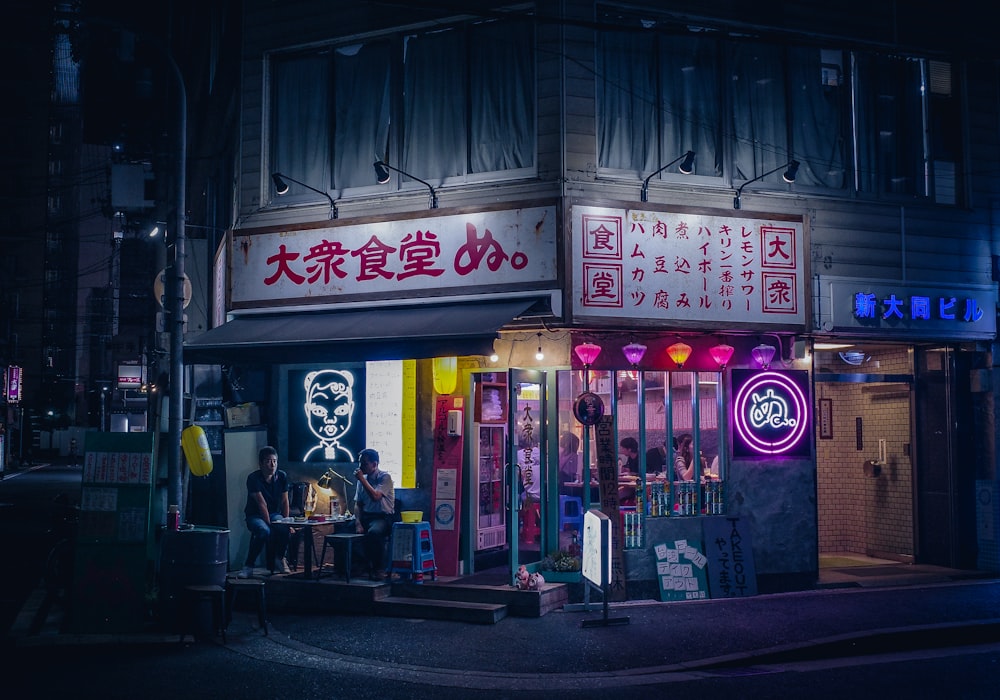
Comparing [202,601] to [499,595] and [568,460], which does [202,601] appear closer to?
[499,595]

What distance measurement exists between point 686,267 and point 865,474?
640cm

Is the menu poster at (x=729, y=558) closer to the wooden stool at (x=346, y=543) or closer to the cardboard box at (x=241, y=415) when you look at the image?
the wooden stool at (x=346, y=543)

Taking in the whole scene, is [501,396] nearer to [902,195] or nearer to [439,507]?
[439,507]

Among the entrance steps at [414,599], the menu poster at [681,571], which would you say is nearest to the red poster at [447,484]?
the entrance steps at [414,599]

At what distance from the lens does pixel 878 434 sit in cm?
1588

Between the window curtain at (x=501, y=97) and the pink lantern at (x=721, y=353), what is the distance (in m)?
3.74

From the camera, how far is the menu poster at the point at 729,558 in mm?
12547

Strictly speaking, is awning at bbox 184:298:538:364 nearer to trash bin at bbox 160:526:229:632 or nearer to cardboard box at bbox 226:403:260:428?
cardboard box at bbox 226:403:260:428

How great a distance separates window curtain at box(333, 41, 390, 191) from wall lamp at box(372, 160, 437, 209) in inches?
12.5

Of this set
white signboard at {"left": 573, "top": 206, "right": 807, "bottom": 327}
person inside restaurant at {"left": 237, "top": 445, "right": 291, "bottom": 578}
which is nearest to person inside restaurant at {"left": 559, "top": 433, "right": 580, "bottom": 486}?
white signboard at {"left": 573, "top": 206, "right": 807, "bottom": 327}

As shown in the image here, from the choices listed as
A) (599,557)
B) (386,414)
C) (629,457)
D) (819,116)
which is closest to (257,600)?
(386,414)

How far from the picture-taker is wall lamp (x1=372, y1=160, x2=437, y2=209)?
A: 513 inches

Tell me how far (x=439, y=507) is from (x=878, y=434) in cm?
821

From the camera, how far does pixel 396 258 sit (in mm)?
13070
